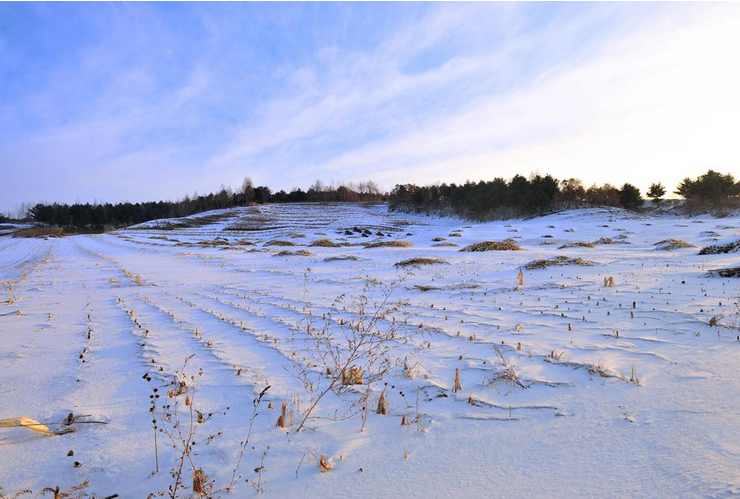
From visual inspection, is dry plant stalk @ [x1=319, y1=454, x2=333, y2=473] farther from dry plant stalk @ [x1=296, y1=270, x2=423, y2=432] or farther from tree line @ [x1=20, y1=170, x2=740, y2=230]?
tree line @ [x1=20, y1=170, x2=740, y2=230]

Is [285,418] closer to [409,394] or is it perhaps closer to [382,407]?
[382,407]

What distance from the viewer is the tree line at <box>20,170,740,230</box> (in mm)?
39406

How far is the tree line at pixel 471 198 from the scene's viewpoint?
3941 cm

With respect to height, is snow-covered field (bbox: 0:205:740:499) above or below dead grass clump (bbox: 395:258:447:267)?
above

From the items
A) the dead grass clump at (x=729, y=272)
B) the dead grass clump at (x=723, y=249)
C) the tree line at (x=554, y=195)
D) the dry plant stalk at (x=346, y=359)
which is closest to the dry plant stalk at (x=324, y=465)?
the dry plant stalk at (x=346, y=359)

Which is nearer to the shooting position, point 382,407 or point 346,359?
point 382,407

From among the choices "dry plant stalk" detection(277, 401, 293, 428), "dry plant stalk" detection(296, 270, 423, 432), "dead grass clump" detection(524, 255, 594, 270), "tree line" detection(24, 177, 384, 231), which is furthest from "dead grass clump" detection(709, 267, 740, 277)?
"tree line" detection(24, 177, 384, 231)

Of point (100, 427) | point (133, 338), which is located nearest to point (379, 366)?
point (100, 427)

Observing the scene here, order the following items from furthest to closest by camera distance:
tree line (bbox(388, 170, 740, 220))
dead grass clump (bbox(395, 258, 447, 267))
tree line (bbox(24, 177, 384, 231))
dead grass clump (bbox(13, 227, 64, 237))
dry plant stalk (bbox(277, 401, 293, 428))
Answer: tree line (bbox(24, 177, 384, 231)), dead grass clump (bbox(13, 227, 64, 237)), tree line (bbox(388, 170, 740, 220)), dead grass clump (bbox(395, 258, 447, 267)), dry plant stalk (bbox(277, 401, 293, 428))

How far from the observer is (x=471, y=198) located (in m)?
56.4

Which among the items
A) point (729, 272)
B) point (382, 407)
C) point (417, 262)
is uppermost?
point (729, 272)

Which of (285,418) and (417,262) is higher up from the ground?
(285,418)

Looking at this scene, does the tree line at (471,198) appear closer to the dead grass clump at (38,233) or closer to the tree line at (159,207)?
the tree line at (159,207)

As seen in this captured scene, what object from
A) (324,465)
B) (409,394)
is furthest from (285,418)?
(409,394)
